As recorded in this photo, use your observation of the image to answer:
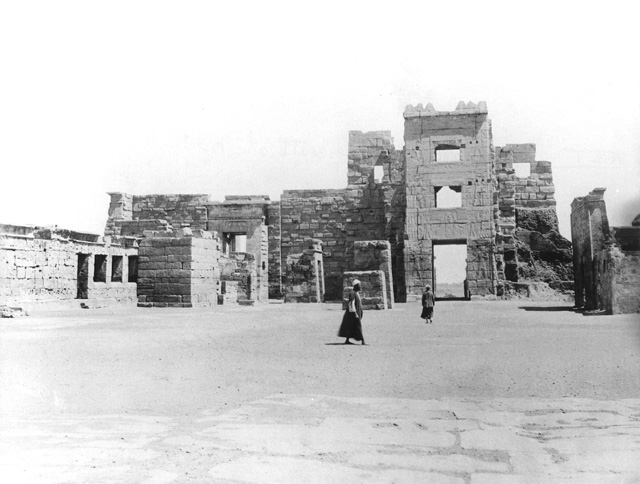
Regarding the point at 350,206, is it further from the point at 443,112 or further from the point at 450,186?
the point at 443,112

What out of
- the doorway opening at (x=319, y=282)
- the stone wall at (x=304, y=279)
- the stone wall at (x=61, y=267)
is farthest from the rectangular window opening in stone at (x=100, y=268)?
the doorway opening at (x=319, y=282)

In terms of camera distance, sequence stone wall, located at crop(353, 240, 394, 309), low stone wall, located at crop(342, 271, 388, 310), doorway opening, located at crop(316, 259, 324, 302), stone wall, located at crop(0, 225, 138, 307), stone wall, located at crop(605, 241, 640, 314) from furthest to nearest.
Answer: doorway opening, located at crop(316, 259, 324, 302), stone wall, located at crop(353, 240, 394, 309), low stone wall, located at crop(342, 271, 388, 310), stone wall, located at crop(0, 225, 138, 307), stone wall, located at crop(605, 241, 640, 314)

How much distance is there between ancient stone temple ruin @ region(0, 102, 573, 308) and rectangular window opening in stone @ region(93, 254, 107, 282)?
0.25ft

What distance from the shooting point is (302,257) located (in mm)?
25562

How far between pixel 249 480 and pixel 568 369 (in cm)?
517

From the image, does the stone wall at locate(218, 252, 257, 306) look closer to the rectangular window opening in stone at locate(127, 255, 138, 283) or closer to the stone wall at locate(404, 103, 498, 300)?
the rectangular window opening in stone at locate(127, 255, 138, 283)

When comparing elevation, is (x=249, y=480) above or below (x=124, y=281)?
below

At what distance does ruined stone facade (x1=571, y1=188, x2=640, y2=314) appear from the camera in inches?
587

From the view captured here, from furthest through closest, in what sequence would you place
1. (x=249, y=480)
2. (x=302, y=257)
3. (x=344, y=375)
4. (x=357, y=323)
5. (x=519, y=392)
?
(x=302, y=257)
(x=357, y=323)
(x=344, y=375)
(x=519, y=392)
(x=249, y=480)

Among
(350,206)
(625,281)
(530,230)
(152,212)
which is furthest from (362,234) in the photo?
(625,281)

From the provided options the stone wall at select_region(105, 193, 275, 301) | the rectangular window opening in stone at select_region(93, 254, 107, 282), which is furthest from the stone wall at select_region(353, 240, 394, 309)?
the rectangular window opening in stone at select_region(93, 254, 107, 282)

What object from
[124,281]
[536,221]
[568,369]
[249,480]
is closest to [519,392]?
[568,369]

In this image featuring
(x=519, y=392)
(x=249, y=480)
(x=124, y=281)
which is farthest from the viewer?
(x=124, y=281)

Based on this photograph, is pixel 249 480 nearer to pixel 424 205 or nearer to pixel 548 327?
pixel 548 327
